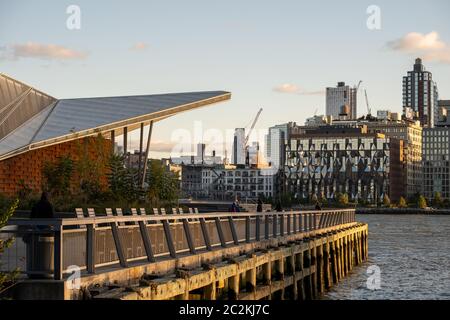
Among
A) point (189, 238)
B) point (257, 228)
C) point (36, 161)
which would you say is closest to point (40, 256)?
point (189, 238)

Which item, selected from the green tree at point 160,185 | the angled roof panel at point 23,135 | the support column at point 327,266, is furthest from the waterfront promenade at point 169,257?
the green tree at point 160,185

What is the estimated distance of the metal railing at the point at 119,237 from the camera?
49.3 ft

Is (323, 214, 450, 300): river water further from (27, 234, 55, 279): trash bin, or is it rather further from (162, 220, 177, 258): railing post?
(27, 234, 55, 279): trash bin

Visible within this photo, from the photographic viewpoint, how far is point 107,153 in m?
82.6

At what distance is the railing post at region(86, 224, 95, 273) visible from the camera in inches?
638

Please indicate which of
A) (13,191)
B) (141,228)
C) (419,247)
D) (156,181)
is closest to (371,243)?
(419,247)

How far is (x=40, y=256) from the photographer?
585 inches

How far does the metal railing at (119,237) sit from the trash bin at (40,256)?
77 millimetres

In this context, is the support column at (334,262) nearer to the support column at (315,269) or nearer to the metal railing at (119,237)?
the support column at (315,269)

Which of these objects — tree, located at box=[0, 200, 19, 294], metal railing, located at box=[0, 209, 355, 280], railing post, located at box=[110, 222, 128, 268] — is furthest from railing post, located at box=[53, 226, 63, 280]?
railing post, located at box=[110, 222, 128, 268]

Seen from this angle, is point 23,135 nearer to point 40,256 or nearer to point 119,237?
point 119,237

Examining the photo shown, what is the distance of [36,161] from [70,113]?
27.9 ft
